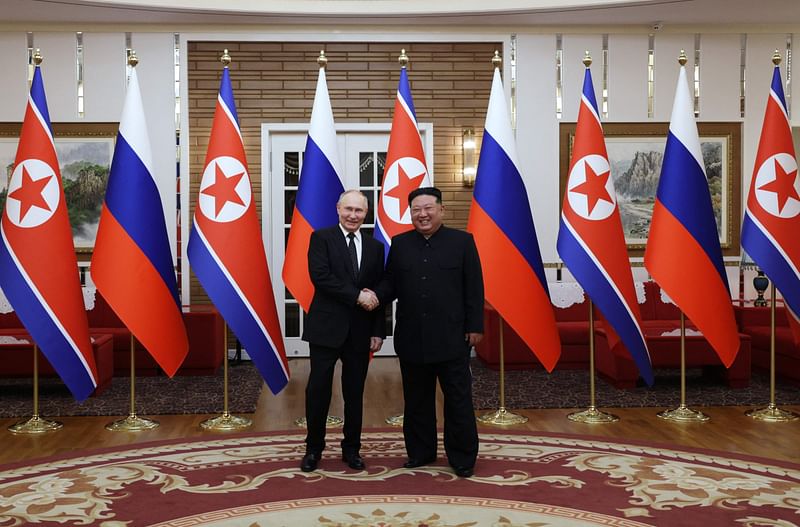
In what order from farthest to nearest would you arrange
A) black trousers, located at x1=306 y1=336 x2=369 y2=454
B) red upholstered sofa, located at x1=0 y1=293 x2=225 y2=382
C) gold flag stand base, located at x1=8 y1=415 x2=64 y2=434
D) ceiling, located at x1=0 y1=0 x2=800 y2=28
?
ceiling, located at x1=0 y1=0 x2=800 y2=28 < red upholstered sofa, located at x1=0 y1=293 x2=225 y2=382 < gold flag stand base, located at x1=8 y1=415 x2=64 y2=434 < black trousers, located at x1=306 y1=336 x2=369 y2=454

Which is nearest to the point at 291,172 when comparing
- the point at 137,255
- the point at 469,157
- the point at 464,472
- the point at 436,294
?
the point at 469,157

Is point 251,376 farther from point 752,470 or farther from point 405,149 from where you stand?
point 752,470

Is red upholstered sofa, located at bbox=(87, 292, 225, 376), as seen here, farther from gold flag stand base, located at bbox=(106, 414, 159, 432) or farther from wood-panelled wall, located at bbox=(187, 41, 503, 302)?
gold flag stand base, located at bbox=(106, 414, 159, 432)

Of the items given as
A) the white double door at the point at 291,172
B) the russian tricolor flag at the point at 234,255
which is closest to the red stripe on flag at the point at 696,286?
the russian tricolor flag at the point at 234,255

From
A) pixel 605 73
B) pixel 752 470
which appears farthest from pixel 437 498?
pixel 605 73

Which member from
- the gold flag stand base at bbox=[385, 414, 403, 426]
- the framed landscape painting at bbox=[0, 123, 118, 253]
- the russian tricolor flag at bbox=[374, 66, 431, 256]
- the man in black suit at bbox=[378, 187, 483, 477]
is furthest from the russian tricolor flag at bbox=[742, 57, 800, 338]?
the framed landscape painting at bbox=[0, 123, 118, 253]

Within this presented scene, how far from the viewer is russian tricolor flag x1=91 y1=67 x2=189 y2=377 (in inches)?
208

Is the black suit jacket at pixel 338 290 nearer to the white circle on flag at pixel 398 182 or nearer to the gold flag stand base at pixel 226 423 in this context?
the white circle on flag at pixel 398 182

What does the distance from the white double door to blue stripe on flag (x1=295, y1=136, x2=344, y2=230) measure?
113 inches

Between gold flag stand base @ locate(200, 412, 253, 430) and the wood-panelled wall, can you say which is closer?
gold flag stand base @ locate(200, 412, 253, 430)

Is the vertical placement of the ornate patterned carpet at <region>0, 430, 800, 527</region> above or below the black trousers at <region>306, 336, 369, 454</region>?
below

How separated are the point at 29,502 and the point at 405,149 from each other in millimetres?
3303

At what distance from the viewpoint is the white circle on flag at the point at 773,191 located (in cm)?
559

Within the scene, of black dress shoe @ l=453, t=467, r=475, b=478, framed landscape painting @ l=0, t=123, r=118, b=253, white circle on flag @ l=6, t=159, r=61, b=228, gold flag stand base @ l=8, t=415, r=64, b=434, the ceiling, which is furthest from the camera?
framed landscape painting @ l=0, t=123, r=118, b=253
